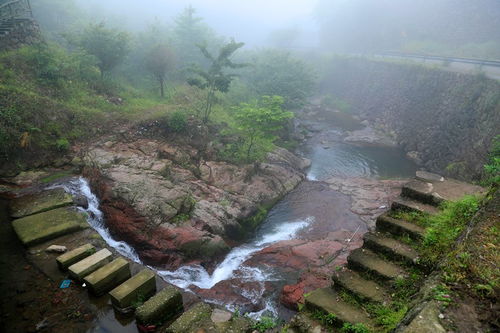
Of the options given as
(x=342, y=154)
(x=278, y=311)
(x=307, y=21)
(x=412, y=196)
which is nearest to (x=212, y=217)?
(x=278, y=311)

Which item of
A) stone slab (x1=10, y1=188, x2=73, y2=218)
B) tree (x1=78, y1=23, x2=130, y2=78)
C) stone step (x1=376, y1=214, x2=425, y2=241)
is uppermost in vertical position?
tree (x1=78, y1=23, x2=130, y2=78)

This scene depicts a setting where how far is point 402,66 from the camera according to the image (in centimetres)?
2967

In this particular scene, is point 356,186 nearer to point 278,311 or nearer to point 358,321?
point 278,311

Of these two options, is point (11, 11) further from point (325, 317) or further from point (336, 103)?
point (336, 103)

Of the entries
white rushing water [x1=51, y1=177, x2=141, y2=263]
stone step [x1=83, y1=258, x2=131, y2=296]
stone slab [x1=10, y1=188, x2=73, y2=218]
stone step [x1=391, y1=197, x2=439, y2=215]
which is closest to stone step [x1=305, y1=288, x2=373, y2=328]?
stone step [x1=391, y1=197, x2=439, y2=215]

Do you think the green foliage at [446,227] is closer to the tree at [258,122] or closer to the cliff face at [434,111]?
the tree at [258,122]

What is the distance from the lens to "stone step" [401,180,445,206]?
259 inches

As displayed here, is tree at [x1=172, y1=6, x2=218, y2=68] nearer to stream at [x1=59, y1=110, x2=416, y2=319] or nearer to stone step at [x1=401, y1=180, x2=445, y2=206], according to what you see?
stream at [x1=59, y1=110, x2=416, y2=319]

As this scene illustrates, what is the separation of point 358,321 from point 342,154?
1860cm

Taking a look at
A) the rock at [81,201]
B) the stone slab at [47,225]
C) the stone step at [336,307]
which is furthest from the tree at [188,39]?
the stone step at [336,307]

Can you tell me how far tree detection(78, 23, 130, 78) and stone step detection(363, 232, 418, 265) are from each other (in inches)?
706

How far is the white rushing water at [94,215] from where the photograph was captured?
9133 millimetres

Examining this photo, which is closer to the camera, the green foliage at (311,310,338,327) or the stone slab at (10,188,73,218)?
the green foliage at (311,310,338,327)

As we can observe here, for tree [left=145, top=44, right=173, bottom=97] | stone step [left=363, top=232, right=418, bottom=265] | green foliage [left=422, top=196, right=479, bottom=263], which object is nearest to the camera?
green foliage [left=422, top=196, right=479, bottom=263]
